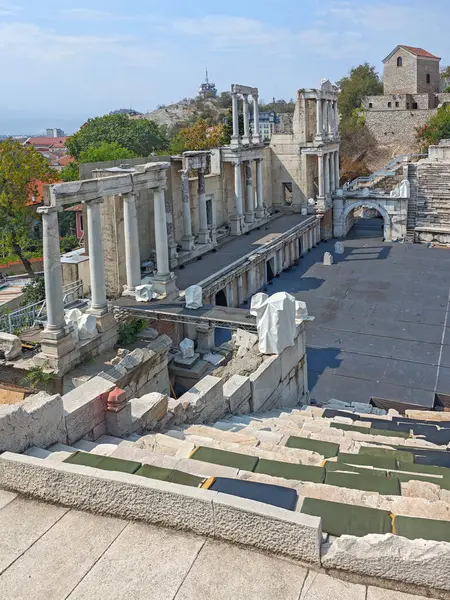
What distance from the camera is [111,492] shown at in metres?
6.80

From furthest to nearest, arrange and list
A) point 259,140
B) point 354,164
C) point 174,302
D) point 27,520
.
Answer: point 354,164, point 259,140, point 174,302, point 27,520

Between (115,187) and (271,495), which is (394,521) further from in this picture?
(115,187)

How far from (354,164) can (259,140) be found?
24997 mm

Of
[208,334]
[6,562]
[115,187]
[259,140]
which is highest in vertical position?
[259,140]

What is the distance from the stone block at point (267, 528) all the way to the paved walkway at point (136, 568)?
0.37 ft

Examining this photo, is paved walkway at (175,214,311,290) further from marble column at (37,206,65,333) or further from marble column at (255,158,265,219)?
marble column at (37,206,65,333)

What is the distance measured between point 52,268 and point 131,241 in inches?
212

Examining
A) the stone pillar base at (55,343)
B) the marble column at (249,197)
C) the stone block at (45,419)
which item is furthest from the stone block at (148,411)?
the marble column at (249,197)

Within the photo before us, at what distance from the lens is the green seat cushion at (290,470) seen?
8180mm

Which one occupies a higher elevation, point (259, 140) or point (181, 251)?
point (259, 140)

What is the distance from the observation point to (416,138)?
6619 cm

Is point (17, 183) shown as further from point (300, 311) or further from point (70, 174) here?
point (300, 311)

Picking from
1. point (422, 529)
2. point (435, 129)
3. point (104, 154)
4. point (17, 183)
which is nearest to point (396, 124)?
point (435, 129)

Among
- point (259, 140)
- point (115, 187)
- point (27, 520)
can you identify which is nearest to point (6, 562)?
point (27, 520)
